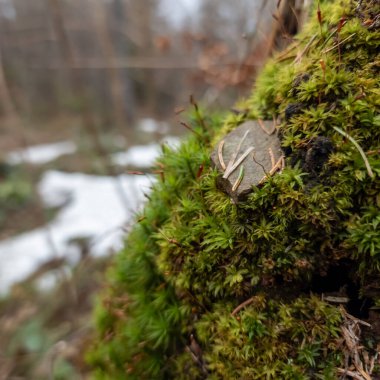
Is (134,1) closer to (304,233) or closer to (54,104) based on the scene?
(304,233)

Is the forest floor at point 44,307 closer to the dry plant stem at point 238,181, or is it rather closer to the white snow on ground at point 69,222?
the white snow on ground at point 69,222

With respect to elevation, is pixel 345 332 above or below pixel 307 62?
below

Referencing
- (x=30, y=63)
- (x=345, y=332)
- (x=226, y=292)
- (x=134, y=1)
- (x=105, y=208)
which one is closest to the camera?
(x=345, y=332)

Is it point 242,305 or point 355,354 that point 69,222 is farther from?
point 355,354

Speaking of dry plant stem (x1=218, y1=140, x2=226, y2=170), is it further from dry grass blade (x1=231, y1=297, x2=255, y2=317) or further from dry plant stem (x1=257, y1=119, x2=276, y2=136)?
dry grass blade (x1=231, y1=297, x2=255, y2=317)

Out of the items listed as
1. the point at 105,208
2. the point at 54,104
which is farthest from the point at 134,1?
the point at 54,104

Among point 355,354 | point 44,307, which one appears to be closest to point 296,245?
point 355,354
